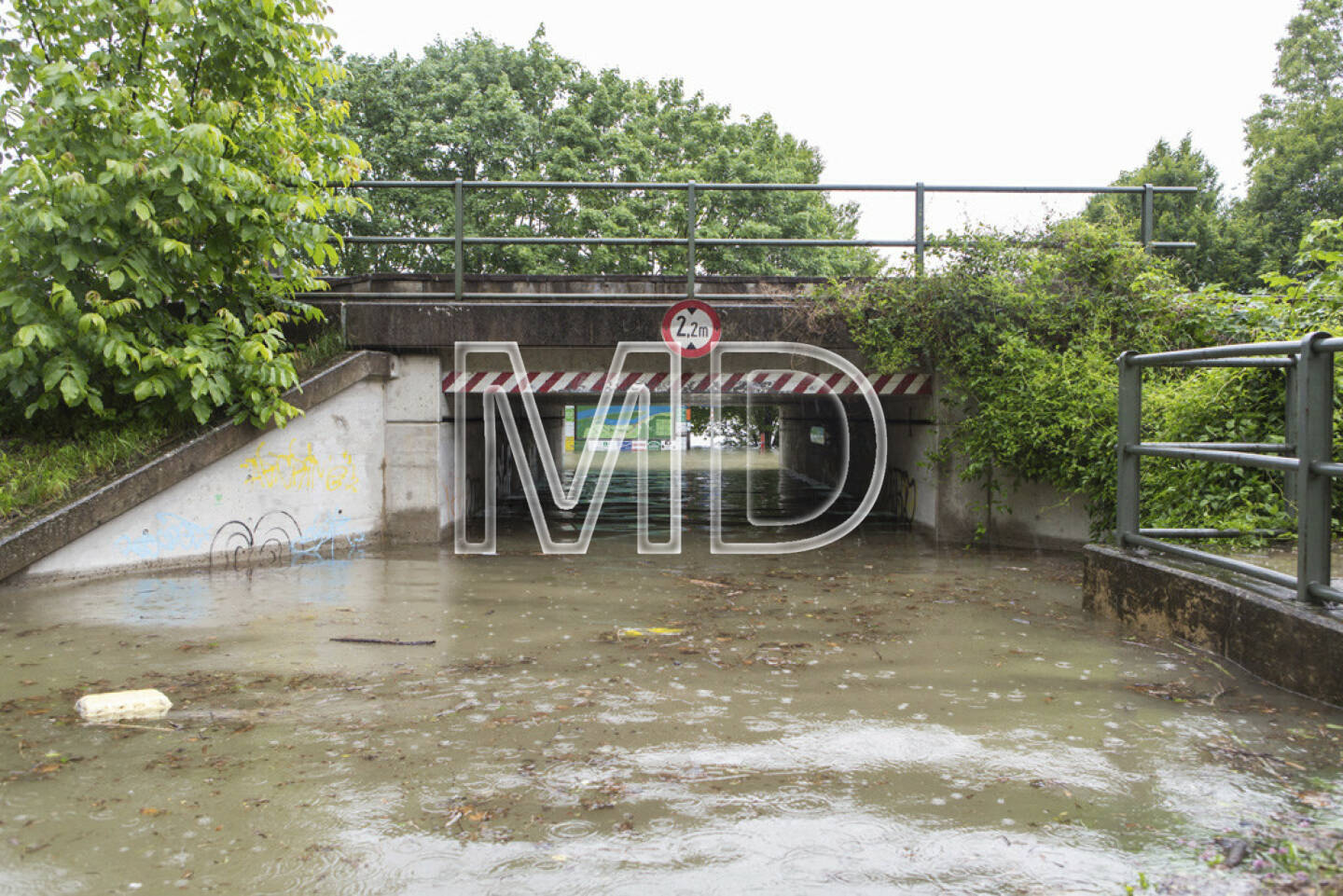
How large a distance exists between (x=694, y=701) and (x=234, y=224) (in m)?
6.05

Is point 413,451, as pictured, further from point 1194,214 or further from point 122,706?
point 1194,214

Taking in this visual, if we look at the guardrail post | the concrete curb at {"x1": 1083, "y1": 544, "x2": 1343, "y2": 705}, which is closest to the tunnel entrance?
the concrete curb at {"x1": 1083, "y1": 544, "x2": 1343, "y2": 705}

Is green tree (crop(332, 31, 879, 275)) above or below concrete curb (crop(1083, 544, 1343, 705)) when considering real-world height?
above

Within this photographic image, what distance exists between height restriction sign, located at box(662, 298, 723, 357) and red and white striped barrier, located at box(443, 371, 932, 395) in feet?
1.98

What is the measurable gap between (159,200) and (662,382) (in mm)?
4830

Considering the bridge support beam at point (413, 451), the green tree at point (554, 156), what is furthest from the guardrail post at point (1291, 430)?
the green tree at point (554, 156)

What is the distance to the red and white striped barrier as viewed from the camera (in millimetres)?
10336

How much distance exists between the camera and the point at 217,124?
826cm

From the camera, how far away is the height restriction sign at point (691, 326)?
994cm

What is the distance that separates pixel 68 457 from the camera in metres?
8.16

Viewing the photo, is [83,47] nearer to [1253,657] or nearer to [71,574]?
[71,574]

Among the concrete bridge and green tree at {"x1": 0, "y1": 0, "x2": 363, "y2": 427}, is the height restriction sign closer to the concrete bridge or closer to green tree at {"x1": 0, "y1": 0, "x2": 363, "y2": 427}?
the concrete bridge

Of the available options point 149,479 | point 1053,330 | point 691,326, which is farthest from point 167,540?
point 1053,330

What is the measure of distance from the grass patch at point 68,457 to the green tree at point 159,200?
7.4 inches
